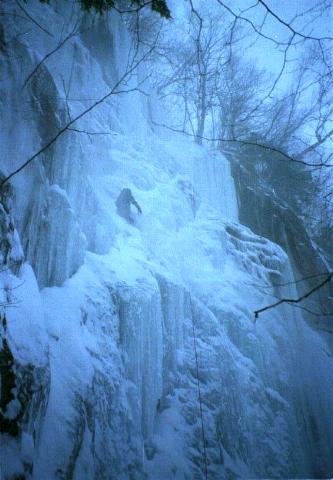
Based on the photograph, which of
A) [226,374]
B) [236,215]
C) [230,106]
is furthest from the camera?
[230,106]

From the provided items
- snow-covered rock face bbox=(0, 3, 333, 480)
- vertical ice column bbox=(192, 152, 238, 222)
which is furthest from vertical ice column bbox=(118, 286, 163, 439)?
vertical ice column bbox=(192, 152, 238, 222)

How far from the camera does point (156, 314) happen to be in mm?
4398

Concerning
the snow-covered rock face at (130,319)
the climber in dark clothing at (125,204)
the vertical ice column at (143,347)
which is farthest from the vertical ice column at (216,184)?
the vertical ice column at (143,347)

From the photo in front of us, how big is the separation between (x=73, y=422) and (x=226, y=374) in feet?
9.69

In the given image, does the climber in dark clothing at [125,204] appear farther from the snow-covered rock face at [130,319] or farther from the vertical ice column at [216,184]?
the vertical ice column at [216,184]

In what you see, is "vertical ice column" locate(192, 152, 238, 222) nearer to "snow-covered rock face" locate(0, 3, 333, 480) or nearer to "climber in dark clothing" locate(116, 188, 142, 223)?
"snow-covered rock face" locate(0, 3, 333, 480)

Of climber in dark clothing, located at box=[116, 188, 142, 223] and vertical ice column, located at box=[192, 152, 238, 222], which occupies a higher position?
vertical ice column, located at box=[192, 152, 238, 222]

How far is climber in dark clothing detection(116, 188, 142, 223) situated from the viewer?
5.47 meters

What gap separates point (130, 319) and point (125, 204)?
2249 millimetres

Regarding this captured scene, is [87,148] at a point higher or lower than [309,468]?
higher

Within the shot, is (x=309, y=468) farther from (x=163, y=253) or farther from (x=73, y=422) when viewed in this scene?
(x=73, y=422)

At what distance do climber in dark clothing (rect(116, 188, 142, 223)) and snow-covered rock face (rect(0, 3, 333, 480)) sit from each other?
173 mm

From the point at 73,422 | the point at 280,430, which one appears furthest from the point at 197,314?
the point at 73,422

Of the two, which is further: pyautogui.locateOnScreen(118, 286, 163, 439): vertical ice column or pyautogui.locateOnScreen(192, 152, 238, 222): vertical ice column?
pyautogui.locateOnScreen(192, 152, 238, 222): vertical ice column
